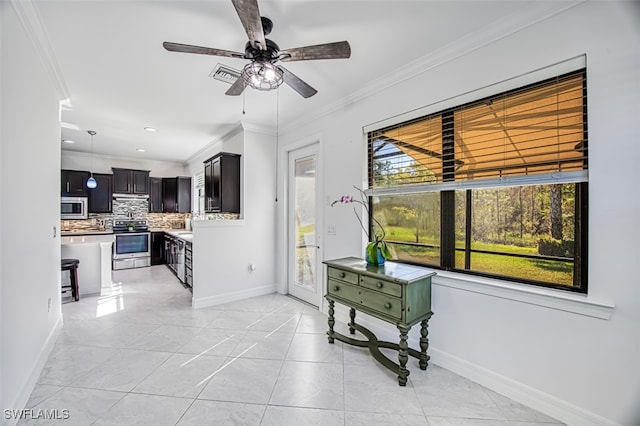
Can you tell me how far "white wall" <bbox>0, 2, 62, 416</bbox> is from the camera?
164 cm

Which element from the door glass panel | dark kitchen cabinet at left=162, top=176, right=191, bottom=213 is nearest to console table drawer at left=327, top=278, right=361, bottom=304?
the door glass panel

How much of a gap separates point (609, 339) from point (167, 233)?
6.98 meters

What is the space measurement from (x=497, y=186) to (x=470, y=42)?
1.16 metres

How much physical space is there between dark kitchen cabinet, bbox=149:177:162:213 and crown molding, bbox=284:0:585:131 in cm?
606

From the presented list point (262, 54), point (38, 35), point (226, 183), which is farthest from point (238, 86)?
point (226, 183)

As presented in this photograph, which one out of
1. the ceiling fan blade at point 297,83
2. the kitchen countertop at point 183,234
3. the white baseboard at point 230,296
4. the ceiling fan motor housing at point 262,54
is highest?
the ceiling fan motor housing at point 262,54

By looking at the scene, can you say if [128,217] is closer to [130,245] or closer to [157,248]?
[130,245]

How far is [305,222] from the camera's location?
4.08m

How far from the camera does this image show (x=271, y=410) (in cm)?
182

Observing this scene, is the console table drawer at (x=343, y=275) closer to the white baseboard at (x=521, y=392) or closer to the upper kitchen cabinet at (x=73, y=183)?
the white baseboard at (x=521, y=392)

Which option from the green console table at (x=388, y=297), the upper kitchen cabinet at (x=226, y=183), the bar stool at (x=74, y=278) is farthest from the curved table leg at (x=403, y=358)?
the bar stool at (x=74, y=278)

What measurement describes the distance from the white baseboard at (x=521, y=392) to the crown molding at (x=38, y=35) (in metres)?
3.96

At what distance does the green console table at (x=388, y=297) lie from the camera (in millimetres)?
2076

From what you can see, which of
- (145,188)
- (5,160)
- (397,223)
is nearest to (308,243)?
(397,223)
